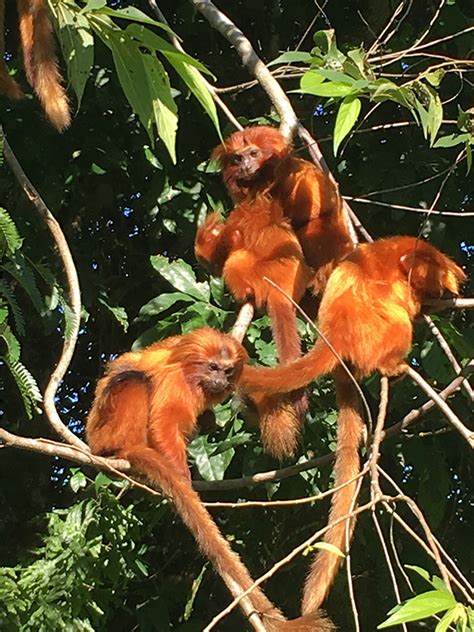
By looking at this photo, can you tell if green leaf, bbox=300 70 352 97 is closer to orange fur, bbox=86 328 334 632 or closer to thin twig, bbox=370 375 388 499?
thin twig, bbox=370 375 388 499

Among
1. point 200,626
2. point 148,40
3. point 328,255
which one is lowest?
point 200,626

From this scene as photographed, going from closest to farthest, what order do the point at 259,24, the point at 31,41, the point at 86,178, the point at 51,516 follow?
the point at 31,41 → the point at 51,516 → the point at 86,178 → the point at 259,24

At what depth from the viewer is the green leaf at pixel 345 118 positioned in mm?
2361

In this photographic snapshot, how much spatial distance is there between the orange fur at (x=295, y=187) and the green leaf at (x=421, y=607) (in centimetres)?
262

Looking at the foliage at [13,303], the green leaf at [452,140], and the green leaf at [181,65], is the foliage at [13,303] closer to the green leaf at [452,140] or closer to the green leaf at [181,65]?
the green leaf at [181,65]

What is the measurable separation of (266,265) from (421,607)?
257cm

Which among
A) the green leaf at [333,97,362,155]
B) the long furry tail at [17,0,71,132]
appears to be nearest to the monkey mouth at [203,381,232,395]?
the long furry tail at [17,0,71,132]

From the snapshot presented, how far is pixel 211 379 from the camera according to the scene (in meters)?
3.88

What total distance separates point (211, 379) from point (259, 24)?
276cm

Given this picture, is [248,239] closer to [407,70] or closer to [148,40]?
[407,70]

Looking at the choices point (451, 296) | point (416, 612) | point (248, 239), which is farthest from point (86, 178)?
point (416, 612)

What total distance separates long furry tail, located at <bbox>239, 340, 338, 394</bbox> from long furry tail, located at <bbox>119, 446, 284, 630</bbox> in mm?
443

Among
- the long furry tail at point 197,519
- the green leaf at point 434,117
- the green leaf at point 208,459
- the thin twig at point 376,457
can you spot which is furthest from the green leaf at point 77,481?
the green leaf at point 434,117

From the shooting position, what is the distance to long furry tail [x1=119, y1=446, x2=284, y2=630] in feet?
9.94
